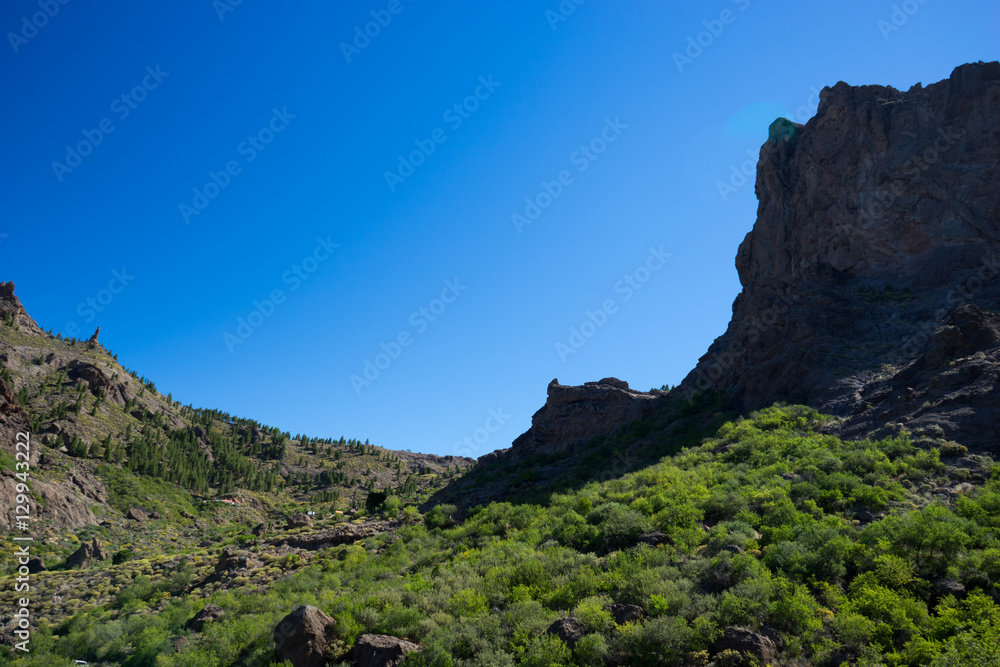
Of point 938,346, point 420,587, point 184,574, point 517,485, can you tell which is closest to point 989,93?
point 938,346

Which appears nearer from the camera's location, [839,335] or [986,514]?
[986,514]

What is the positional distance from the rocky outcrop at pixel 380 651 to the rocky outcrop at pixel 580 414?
2776 centimetres

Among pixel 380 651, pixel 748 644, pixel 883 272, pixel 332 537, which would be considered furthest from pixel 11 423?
pixel 883 272

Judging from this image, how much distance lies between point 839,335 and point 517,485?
72.8ft

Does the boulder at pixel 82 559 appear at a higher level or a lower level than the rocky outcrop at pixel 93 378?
lower

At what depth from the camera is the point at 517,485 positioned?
34.4 meters

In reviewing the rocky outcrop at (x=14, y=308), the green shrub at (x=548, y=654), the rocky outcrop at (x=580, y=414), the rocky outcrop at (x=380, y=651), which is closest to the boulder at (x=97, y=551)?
the rocky outcrop at (x=580, y=414)

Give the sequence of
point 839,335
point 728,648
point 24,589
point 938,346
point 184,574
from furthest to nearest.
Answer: point 839,335
point 24,589
point 184,574
point 938,346
point 728,648

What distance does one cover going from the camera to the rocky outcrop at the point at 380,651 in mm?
12477

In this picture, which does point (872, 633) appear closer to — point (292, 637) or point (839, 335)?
point (292, 637)

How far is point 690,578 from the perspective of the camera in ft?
45.1

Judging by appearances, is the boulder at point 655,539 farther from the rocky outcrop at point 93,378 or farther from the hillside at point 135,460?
the rocky outcrop at point 93,378

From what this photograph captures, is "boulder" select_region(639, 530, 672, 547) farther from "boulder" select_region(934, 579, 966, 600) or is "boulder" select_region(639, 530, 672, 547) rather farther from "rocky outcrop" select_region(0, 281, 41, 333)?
"rocky outcrop" select_region(0, 281, 41, 333)

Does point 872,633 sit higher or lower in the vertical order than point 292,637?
lower
